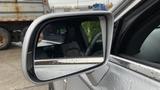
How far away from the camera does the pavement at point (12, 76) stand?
214 inches

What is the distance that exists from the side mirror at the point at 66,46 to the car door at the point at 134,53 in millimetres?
86

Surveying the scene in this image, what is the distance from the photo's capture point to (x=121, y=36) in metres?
1.45

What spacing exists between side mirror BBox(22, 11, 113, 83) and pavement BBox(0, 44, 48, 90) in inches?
150

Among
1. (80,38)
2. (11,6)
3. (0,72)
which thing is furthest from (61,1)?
(80,38)

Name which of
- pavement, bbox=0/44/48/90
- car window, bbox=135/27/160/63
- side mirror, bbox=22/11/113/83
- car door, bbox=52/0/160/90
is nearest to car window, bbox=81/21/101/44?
side mirror, bbox=22/11/113/83

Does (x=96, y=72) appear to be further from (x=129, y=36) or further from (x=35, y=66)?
(x=35, y=66)

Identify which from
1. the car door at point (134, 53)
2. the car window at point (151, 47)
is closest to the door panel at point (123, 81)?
the car door at point (134, 53)

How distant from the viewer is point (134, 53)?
1421mm

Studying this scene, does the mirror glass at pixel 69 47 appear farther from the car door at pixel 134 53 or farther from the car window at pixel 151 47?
the car window at pixel 151 47

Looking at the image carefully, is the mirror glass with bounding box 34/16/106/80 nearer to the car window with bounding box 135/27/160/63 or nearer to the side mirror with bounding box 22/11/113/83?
the side mirror with bounding box 22/11/113/83

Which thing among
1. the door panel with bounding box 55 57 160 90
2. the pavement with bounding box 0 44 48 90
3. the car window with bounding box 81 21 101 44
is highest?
the car window with bounding box 81 21 101 44

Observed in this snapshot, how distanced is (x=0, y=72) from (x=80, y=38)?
5370 millimetres

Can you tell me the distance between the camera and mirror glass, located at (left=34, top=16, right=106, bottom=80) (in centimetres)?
131

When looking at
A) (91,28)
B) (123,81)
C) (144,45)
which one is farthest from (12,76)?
(123,81)
